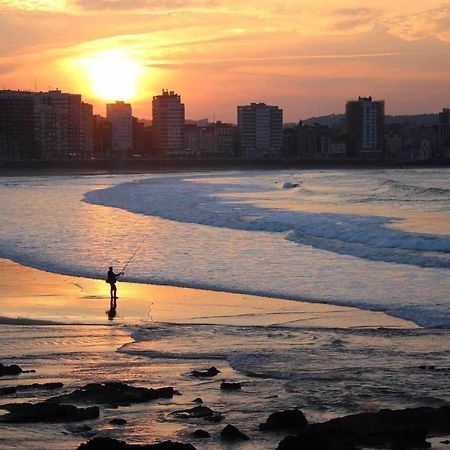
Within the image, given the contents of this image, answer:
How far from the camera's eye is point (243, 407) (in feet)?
30.5

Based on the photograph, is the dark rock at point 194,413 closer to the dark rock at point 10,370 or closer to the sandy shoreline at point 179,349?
the sandy shoreline at point 179,349

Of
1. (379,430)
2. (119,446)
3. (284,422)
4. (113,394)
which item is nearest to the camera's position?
(119,446)

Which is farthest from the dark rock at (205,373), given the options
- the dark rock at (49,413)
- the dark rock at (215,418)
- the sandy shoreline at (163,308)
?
the sandy shoreline at (163,308)

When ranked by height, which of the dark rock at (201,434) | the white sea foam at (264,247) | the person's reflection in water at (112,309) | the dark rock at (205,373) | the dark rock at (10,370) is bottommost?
the white sea foam at (264,247)

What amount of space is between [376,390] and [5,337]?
5238 millimetres

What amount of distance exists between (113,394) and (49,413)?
85 cm

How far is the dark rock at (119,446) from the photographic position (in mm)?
7574

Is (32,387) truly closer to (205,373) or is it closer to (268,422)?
(205,373)

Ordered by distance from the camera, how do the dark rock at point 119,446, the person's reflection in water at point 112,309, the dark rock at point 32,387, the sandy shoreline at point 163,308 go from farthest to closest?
the person's reflection in water at point 112,309 → the sandy shoreline at point 163,308 → the dark rock at point 32,387 → the dark rock at point 119,446

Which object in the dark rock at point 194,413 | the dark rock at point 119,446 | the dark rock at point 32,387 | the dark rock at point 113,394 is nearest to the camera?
the dark rock at point 119,446

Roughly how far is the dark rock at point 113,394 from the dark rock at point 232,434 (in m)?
1.37

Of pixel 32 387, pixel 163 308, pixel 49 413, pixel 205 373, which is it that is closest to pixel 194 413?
pixel 49 413

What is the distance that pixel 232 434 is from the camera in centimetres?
820

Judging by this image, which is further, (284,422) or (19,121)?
(19,121)
